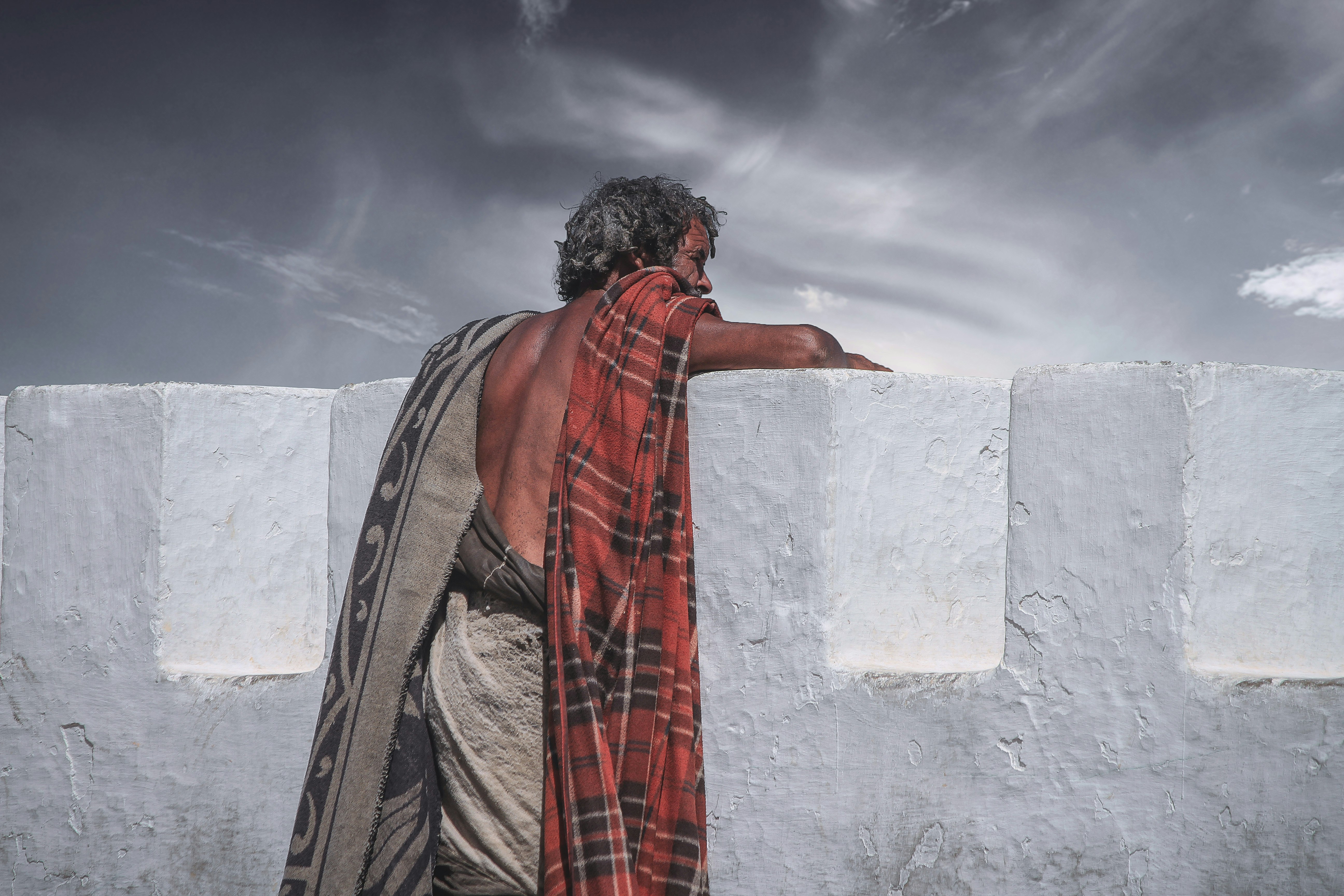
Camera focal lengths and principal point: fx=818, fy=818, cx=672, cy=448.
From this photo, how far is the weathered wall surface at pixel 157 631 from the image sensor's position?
2721mm

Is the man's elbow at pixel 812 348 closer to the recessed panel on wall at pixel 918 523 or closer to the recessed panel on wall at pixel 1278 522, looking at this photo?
the recessed panel on wall at pixel 918 523

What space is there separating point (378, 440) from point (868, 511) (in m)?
1.57

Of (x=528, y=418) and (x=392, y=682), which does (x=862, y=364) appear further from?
(x=392, y=682)

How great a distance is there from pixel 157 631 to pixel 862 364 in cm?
257

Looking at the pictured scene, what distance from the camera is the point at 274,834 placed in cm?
265

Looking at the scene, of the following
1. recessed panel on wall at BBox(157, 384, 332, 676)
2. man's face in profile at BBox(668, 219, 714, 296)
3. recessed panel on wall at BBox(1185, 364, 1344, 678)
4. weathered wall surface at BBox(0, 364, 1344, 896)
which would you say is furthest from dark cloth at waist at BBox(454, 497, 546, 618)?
recessed panel on wall at BBox(1185, 364, 1344, 678)

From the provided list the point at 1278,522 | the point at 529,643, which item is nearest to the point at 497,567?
the point at 529,643

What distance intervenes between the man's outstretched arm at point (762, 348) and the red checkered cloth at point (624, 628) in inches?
7.2

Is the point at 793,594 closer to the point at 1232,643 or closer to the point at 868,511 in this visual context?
the point at 868,511

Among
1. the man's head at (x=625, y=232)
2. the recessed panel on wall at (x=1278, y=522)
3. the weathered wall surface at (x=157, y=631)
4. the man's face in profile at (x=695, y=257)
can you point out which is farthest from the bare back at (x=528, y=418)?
the recessed panel on wall at (x=1278, y=522)

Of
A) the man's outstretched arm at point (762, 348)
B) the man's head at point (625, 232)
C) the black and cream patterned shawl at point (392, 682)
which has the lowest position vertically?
the black and cream patterned shawl at point (392, 682)

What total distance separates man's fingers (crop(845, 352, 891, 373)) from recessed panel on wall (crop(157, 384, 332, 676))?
1.96 meters

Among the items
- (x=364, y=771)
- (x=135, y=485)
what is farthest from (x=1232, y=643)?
(x=135, y=485)

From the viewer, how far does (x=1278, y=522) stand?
87.4 inches
